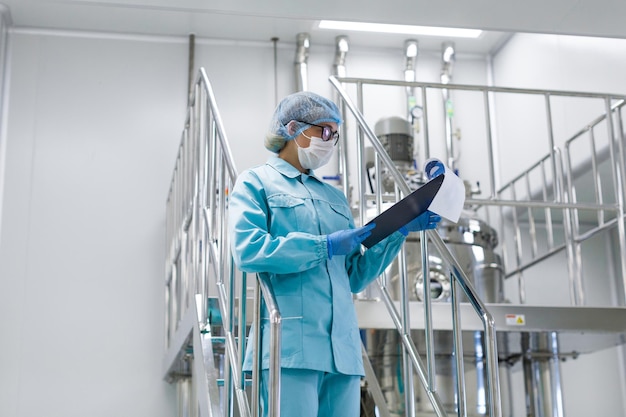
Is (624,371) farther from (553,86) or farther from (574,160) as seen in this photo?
(553,86)

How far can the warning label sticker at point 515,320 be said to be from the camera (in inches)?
182

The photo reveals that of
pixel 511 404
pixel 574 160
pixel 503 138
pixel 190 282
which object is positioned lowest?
pixel 511 404

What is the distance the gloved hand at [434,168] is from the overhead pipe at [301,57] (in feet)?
15.0

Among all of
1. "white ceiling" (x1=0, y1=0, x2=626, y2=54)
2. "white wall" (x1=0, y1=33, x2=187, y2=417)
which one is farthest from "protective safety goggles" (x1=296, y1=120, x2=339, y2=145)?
"white wall" (x1=0, y1=33, x2=187, y2=417)

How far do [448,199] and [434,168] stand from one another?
215 mm

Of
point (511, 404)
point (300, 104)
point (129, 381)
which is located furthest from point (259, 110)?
point (300, 104)

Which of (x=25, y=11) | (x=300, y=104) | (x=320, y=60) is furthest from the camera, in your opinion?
(x=320, y=60)

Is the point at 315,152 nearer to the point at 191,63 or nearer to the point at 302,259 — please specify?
the point at 302,259

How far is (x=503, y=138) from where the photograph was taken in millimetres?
7723

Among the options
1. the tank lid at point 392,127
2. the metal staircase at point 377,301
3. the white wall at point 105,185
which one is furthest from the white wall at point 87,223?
the tank lid at point 392,127

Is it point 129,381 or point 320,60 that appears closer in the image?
point 129,381

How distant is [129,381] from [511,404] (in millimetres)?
2823

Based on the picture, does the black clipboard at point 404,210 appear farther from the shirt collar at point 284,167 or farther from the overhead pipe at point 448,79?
the overhead pipe at point 448,79

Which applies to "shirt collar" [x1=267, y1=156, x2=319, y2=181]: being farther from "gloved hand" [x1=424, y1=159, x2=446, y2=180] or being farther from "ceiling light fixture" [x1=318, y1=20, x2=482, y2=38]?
"ceiling light fixture" [x1=318, y1=20, x2=482, y2=38]
